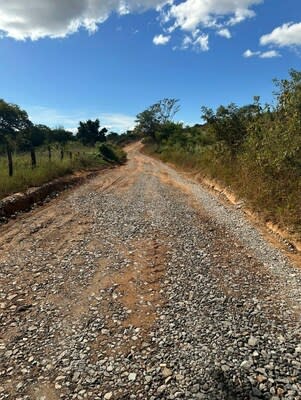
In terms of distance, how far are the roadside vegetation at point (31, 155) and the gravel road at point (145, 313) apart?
4980 millimetres

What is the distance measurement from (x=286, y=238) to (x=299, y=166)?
2.55m

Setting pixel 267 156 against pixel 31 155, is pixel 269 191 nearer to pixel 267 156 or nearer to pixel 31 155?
pixel 267 156

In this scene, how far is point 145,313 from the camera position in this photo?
5.31 metres

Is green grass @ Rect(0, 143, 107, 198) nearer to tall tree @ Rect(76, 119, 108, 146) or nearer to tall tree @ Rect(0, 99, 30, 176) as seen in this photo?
tall tree @ Rect(0, 99, 30, 176)

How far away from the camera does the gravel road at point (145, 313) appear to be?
3865 millimetres

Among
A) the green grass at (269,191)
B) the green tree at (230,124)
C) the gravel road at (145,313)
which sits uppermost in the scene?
the green tree at (230,124)

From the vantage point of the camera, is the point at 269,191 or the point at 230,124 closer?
the point at 269,191

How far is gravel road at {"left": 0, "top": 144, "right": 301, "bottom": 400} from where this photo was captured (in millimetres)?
3865

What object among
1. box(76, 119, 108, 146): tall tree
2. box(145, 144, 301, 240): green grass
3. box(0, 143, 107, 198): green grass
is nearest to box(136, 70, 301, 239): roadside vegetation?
box(145, 144, 301, 240): green grass

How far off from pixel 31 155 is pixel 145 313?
14.9m

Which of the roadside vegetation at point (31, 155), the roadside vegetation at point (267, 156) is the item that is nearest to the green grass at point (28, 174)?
the roadside vegetation at point (31, 155)

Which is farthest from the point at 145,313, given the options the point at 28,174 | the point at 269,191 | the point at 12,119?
the point at 12,119

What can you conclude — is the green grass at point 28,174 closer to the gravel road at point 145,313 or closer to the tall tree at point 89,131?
the gravel road at point 145,313

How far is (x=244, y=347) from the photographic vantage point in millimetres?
4441
